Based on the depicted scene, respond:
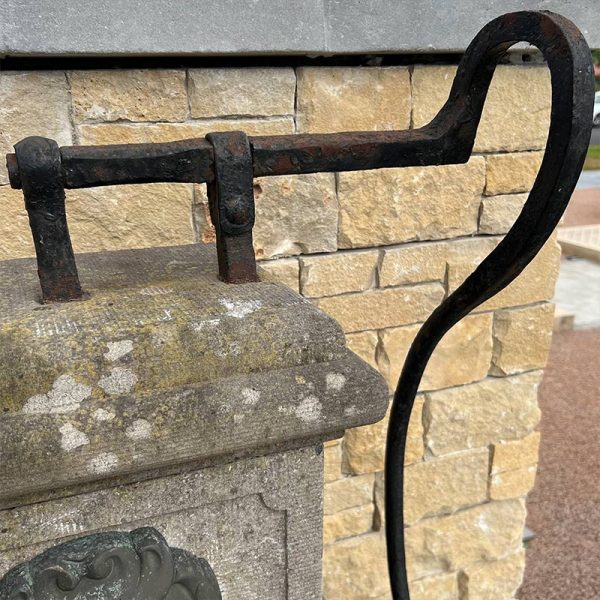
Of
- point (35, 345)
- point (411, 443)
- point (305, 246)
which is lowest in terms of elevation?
point (411, 443)

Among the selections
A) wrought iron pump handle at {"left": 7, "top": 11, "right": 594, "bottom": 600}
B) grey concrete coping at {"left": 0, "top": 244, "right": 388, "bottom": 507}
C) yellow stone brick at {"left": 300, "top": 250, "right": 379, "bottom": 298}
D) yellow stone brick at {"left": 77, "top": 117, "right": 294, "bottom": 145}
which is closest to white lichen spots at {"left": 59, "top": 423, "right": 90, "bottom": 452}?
grey concrete coping at {"left": 0, "top": 244, "right": 388, "bottom": 507}

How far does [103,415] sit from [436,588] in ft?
5.97

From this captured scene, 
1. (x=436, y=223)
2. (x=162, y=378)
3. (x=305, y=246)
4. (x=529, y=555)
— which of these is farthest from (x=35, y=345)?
(x=529, y=555)

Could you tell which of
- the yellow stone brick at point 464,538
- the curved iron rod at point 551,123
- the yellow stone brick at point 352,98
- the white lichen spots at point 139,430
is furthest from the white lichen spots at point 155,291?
the yellow stone brick at point 464,538

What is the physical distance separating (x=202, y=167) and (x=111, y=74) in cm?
76

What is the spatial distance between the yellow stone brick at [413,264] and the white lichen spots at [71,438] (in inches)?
48.4

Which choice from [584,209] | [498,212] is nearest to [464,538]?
[498,212]

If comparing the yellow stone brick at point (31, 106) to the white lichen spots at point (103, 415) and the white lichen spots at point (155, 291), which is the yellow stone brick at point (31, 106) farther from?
the white lichen spots at point (103, 415)

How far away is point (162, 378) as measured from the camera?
72cm

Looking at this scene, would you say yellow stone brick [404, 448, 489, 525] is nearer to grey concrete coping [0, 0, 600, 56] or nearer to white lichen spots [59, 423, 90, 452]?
grey concrete coping [0, 0, 600, 56]

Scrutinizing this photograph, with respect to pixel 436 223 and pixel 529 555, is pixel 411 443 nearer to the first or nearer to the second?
pixel 436 223

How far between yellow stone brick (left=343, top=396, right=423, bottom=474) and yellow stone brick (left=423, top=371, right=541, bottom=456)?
0.03 m

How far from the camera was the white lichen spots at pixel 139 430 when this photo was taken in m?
0.69

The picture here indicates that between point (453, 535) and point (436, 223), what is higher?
point (436, 223)
